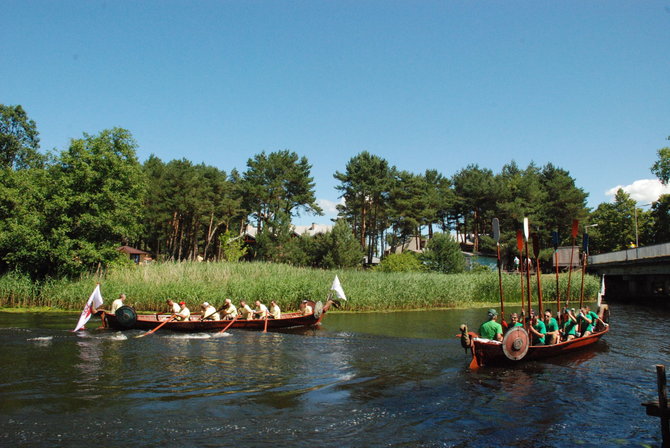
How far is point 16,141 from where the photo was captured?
6203 centimetres

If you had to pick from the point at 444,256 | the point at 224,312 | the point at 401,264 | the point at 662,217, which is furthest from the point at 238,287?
the point at 662,217

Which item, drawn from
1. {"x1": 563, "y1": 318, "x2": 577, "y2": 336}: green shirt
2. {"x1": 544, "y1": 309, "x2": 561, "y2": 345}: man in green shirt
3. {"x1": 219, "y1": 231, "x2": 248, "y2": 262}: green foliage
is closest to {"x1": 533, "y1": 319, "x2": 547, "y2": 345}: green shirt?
{"x1": 544, "y1": 309, "x2": 561, "y2": 345}: man in green shirt

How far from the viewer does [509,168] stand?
306ft

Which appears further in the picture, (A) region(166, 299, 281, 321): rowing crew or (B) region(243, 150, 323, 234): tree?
(B) region(243, 150, 323, 234): tree

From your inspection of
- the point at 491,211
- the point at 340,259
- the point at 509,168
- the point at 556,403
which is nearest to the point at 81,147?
the point at 340,259

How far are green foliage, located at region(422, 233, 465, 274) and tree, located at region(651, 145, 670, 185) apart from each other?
25643 mm

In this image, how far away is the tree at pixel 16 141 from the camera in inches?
2404

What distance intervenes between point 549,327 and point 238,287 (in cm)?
1709

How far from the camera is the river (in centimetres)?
1002

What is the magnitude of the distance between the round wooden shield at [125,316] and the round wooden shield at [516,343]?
52.9ft

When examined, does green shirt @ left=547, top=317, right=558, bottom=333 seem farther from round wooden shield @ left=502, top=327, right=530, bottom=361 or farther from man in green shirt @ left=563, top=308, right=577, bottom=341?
round wooden shield @ left=502, top=327, right=530, bottom=361

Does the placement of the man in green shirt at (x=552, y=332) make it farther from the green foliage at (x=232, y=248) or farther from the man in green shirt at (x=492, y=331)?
the green foliage at (x=232, y=248)

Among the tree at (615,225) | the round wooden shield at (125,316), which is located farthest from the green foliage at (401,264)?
the tree at (615,225)

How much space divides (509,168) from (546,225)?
88.3 ft
